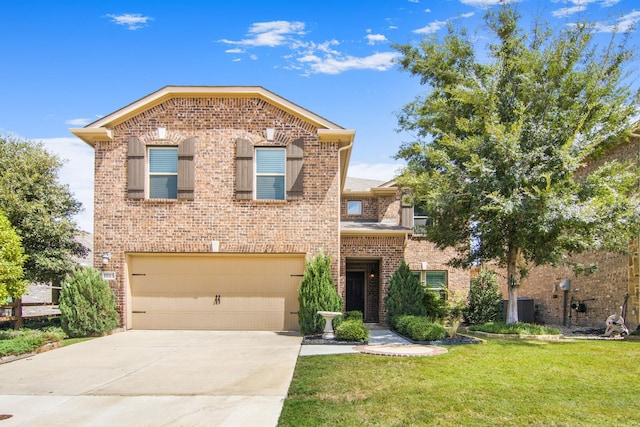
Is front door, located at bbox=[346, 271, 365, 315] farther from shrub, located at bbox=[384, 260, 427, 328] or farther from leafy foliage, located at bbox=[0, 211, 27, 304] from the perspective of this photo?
leafy foliage, located at bbox=[0, 211, 27, 304]

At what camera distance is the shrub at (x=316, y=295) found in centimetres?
1456

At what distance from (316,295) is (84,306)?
19.3ft

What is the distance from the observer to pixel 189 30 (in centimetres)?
1358

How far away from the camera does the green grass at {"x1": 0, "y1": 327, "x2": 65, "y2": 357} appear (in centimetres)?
1114

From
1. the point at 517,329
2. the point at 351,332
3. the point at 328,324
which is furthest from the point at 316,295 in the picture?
the point at 517,329

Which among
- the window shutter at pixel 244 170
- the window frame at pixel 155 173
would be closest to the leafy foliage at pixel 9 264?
the window frame at pixel 155 173

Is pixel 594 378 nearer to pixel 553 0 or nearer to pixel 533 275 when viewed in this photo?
pixel 553 0

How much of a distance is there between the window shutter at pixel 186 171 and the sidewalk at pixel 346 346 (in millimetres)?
5701

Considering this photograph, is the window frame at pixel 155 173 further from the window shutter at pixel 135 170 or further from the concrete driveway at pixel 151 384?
the concrete driveway at pixel 151 384

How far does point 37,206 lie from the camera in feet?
53.2

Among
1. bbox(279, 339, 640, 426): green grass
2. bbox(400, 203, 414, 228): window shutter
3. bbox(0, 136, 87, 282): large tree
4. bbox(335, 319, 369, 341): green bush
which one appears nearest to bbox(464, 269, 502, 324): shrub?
bbox(400, 203, 414, 228): window shutter

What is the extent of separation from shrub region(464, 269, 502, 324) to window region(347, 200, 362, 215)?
506 cm

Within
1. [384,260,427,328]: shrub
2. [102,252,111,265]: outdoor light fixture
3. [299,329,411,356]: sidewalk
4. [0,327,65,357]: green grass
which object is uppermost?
[102,252,111,265]: outdoor light fixture

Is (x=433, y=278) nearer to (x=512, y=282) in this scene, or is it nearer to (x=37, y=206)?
(x=512, y=282)
